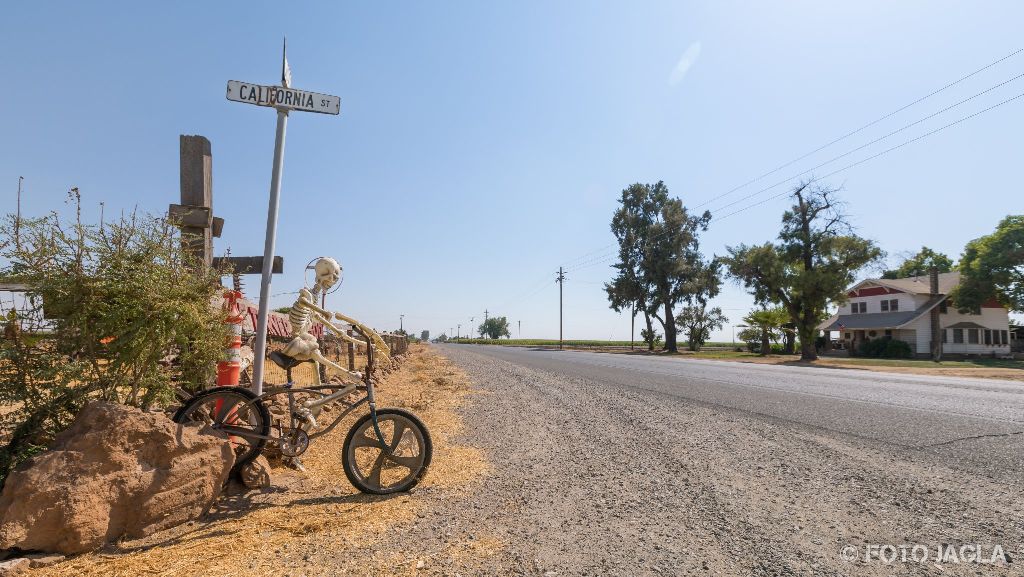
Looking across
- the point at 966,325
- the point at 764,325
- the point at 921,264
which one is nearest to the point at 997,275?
the point at 966,325

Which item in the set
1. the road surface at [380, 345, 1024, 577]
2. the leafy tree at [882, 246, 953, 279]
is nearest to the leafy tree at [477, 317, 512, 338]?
the leafy tree at [882, 246, 953, 279]

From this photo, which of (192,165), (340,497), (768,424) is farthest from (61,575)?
(768,424)

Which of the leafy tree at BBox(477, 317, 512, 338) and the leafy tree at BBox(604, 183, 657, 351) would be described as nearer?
the leafy tree at BBox(604, 183, 657, 351)

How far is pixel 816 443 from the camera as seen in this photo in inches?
255

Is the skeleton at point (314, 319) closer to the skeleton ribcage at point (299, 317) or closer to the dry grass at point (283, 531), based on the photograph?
the skeleton ribcage at point (299, 317)

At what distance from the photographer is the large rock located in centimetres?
301

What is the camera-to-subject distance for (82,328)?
11.6 feet

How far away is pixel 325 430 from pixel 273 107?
295cm

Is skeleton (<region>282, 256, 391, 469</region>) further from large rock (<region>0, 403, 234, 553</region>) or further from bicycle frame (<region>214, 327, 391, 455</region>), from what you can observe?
large rock (<region>0, 403, 234, 553</region>)

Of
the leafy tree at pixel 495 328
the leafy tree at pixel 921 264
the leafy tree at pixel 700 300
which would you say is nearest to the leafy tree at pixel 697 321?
the leafy tree at pixel 700 300

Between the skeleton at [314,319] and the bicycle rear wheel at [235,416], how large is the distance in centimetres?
50

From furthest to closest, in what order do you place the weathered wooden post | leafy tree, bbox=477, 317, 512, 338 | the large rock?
leafy tree, bbox=477, 317, 512, 338 < the weathered wooden post < the large rock

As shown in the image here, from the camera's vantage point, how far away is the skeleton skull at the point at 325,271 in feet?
15.3

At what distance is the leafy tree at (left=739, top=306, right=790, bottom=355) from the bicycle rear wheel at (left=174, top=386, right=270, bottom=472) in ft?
149
